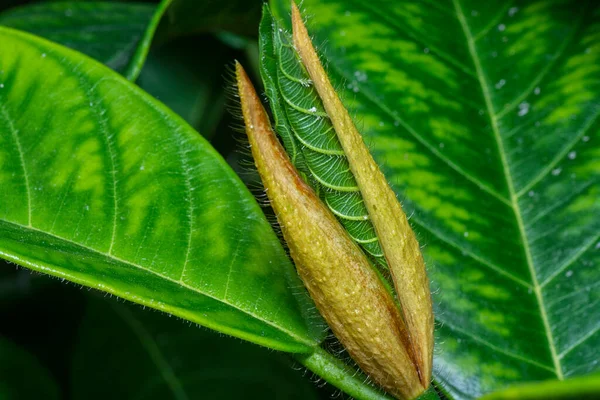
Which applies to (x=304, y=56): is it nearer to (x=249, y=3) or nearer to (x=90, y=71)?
(x=90, y=71)

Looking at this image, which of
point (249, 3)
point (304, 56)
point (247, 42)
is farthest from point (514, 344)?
point (247, 42)

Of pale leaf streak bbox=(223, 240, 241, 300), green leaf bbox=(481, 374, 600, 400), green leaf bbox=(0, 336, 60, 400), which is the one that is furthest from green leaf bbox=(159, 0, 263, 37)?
green leaf bbox=(481, 374, 600, 400)

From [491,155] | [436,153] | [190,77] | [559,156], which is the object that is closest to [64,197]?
[436,153]

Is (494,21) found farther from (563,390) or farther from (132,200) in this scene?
(563,390)

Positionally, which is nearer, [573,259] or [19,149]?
[19,149]

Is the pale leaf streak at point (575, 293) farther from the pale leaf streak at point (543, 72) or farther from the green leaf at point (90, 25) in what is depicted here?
the green leaf at point (90, 25)

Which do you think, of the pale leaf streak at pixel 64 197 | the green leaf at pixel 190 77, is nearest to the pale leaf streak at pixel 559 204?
the pale leaf streak at pixel 64 197

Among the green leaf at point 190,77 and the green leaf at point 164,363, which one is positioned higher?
the green leaf at point 190,77
